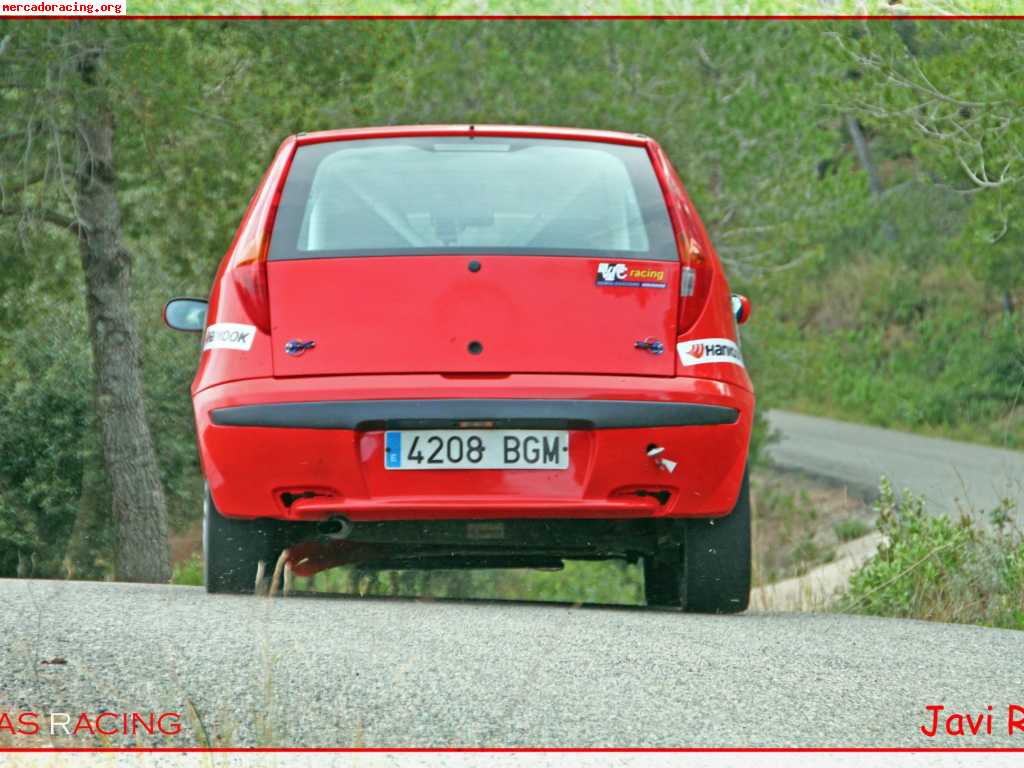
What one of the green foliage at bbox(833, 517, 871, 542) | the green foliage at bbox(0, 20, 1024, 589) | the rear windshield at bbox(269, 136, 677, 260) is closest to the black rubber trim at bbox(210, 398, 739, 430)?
the rear windshield at bbox(269, 136, 677, 260)

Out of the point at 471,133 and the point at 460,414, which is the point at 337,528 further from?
the point at 471,133

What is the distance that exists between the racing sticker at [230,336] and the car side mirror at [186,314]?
0.64m

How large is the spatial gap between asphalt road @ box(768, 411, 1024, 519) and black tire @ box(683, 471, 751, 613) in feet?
33.5

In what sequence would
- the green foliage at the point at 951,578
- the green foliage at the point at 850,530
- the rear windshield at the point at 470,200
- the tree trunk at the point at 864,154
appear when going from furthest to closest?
the tree trunk at the point at 864,154, the green foliage at the point at 850,530, the green foliage at the point at 951,578, the rear windshield at the point at 470,200

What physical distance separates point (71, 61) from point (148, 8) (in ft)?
2.86

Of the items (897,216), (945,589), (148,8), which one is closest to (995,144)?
(945,589)

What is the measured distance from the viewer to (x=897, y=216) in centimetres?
3697

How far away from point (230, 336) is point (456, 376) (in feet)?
2.54

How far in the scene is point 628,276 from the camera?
5609 millimetres

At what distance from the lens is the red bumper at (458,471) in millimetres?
5383

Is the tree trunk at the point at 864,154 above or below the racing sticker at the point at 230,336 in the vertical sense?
below

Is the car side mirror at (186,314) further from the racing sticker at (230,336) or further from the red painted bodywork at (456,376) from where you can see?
the red painted bodywork at (456,376)

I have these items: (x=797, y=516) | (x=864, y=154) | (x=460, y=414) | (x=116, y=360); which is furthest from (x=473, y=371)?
(x=864, y=154)

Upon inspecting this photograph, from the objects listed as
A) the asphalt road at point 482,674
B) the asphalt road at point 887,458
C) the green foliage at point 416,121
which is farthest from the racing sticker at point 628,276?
the asphalt road at point 887,458
